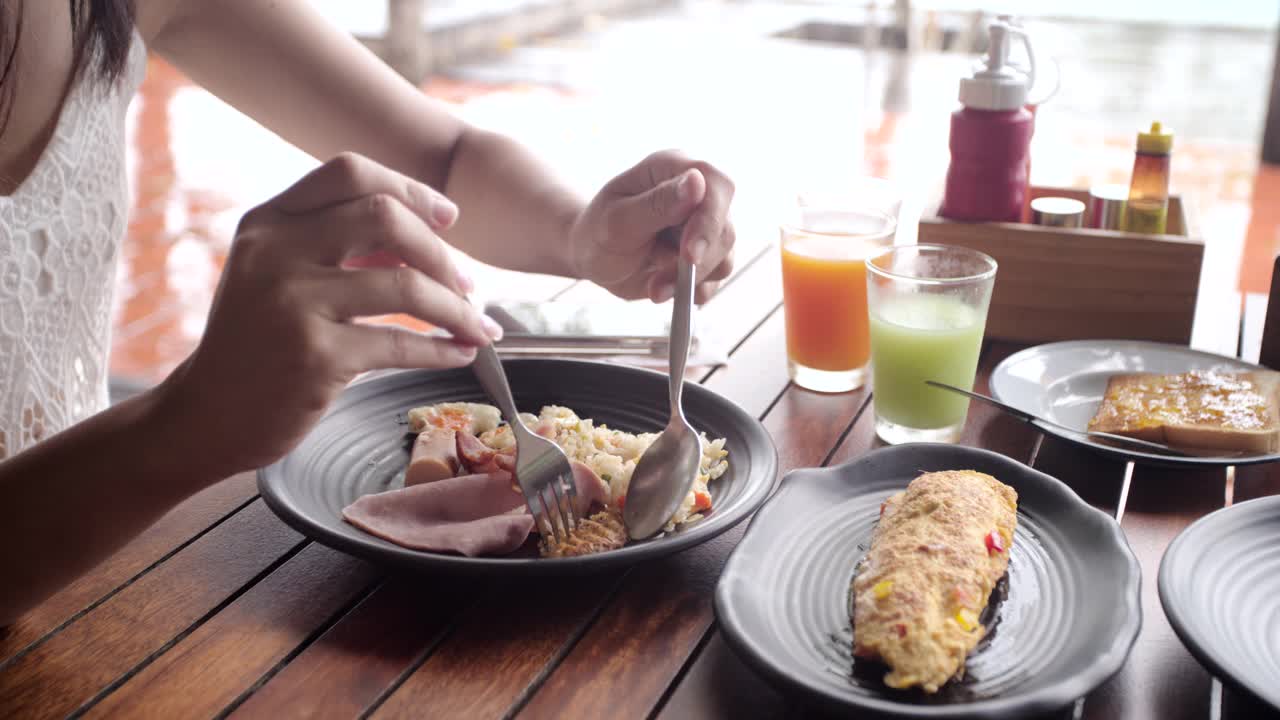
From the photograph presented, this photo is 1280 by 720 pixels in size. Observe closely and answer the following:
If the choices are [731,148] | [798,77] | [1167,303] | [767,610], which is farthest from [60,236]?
[798,77]

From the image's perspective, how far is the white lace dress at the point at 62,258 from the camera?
1.18 meters

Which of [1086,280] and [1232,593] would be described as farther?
[1086,280]

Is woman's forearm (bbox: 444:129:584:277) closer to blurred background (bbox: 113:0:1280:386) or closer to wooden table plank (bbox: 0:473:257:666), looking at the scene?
wooden table plank (bbox: 0:473:257:666)

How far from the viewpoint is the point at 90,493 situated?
82 cm

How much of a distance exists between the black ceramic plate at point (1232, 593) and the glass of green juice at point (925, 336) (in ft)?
1.07

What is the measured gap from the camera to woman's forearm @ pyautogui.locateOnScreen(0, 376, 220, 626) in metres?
0.80

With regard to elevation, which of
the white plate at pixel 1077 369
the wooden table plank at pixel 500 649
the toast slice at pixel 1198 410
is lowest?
the white plate at pixel 1077 369

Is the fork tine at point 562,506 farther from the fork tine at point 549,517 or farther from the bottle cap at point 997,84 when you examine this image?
the bottle cap at point 997,84

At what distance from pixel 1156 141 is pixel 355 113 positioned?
3.39ft

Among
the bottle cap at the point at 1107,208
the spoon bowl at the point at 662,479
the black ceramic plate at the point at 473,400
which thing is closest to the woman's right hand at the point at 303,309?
the black ceramic plate at the point at 473,400

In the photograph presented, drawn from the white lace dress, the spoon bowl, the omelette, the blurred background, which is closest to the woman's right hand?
the spoon bowl

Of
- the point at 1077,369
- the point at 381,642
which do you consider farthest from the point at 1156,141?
the point at 381,642

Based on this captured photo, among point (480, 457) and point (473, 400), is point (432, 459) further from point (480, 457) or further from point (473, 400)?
point (473, 400)

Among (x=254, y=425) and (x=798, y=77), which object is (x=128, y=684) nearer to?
(x=254, y=425)
